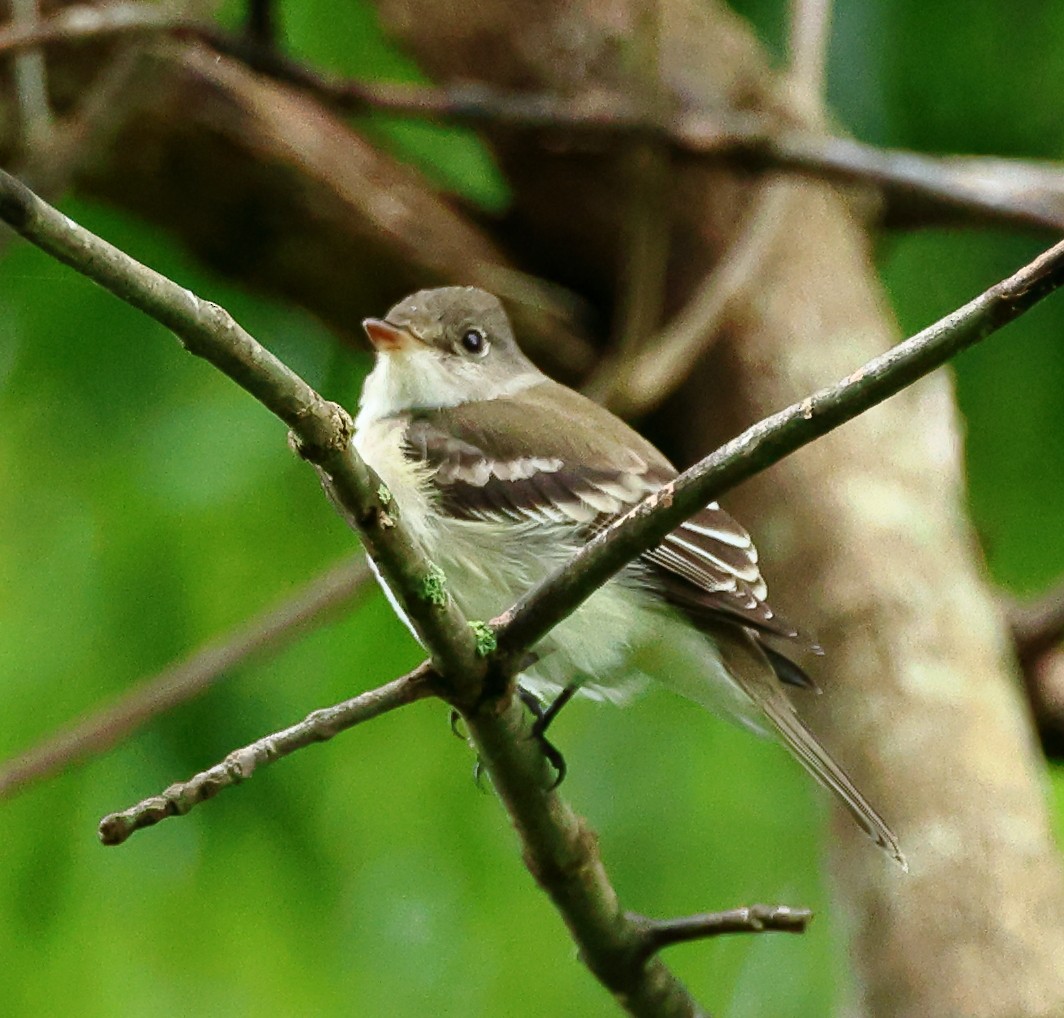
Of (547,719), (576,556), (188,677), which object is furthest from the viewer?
(188,677)

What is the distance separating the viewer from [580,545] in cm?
255

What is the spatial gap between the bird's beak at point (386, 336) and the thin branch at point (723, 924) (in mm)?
1188

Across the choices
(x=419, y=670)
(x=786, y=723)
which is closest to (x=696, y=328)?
(x=786, y=723)

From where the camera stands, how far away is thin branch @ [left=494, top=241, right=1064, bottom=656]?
124 centimetres

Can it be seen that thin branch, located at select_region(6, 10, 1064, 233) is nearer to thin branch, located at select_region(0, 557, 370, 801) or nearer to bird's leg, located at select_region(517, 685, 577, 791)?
thin branch, located at select_region(0, 557, 370, 801)

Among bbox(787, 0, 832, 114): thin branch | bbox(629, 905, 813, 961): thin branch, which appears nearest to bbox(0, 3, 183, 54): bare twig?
bbox(787, 0, 832, 114): thin branch

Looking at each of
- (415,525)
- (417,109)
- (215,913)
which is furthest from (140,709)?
(417,109)

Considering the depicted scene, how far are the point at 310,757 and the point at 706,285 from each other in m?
1.43

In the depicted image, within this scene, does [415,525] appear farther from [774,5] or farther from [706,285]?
[774,5]

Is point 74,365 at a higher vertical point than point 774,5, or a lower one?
lower

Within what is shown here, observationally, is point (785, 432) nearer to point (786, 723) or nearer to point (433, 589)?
point (433, 589)

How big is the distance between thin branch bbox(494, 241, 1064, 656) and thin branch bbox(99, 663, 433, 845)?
0.15 metres

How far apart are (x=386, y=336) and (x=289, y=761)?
0.99 meters

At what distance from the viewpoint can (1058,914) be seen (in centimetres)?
277
